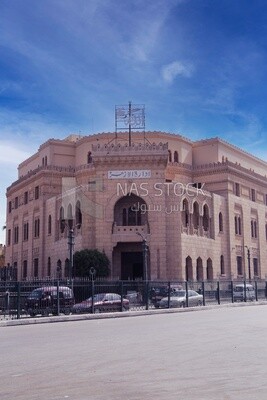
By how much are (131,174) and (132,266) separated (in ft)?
26.4

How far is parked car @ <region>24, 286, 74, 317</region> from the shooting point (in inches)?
820


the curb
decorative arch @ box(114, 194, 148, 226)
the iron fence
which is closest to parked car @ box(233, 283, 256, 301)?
the iron fence

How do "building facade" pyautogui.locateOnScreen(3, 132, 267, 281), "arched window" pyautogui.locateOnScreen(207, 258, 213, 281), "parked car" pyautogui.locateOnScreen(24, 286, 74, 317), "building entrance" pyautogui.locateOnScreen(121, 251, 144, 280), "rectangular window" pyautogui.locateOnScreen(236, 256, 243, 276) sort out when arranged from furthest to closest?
1. "rectangular window" pyautogui.locateOnScreen(236, 256, 243, 276)
2. "arched window" pyautogui.locateOnScreen(207, 258, 213, 281)
3. "building entrance" pyautogui.locateOnScreen(121, 251, 144, 280)
4. "building facade" pyautogui.locateOnScreen(3, 132, 267, 281)
5. "parked car" pyautogui.locateOnScreen(24, 286, 74, 317)

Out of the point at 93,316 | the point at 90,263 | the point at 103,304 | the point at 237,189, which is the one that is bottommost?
the point at 93,316

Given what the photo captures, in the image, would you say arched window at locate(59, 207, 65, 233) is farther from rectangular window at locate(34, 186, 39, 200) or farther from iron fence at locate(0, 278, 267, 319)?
iron fence at locate(0, 278, 267, 319)

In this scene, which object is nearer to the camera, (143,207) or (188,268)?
(143,207)

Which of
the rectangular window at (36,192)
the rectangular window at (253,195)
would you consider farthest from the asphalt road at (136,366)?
the rectangular window at (253,195)

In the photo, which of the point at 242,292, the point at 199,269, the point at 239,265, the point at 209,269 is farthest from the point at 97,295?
the point at 239,265

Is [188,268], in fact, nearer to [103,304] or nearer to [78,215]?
[78,215]

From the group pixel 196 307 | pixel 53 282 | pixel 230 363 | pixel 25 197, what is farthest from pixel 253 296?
pixel 25 197

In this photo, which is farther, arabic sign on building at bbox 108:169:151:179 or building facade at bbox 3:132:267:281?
arabic sign on building at bbox 108:169:151:179

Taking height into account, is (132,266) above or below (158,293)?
above

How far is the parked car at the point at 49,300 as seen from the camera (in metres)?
20.8

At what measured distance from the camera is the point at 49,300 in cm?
2139
